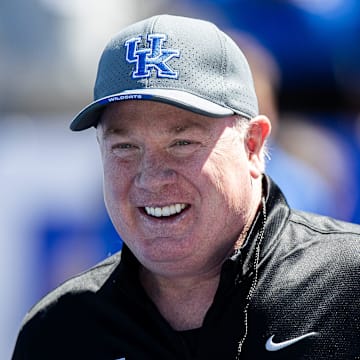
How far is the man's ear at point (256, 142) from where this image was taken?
247 cm

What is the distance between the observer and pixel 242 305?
91.0 inches

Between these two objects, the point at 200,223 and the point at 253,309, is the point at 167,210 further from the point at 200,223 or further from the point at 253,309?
the point at 253,309

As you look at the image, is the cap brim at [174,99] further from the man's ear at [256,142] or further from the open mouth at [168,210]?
the open mouth at [168,210]

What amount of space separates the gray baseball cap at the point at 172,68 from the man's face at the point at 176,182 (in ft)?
0.17

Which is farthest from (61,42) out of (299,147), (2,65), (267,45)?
(299,147)

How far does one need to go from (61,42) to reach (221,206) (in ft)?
16.5

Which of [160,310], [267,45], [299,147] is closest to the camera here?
[160,310]

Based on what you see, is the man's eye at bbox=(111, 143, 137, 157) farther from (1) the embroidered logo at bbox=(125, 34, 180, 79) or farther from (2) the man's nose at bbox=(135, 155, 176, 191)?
(1) the embroidered logo at bbox=(125, 34, 180, 79)

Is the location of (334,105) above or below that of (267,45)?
below

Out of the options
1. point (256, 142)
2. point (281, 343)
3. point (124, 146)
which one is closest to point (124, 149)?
point (124, 146)

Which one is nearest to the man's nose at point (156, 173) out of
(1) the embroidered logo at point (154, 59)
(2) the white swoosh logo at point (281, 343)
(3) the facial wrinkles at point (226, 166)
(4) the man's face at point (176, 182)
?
(4) the man's face at point (176, 182)

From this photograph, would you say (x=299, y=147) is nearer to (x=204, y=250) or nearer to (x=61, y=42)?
(x=204, y=250)

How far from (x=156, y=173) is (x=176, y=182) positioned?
59 mm

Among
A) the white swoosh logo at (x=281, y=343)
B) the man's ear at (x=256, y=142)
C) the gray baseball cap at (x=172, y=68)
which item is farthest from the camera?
the man's ear at (x=256, y=142)
